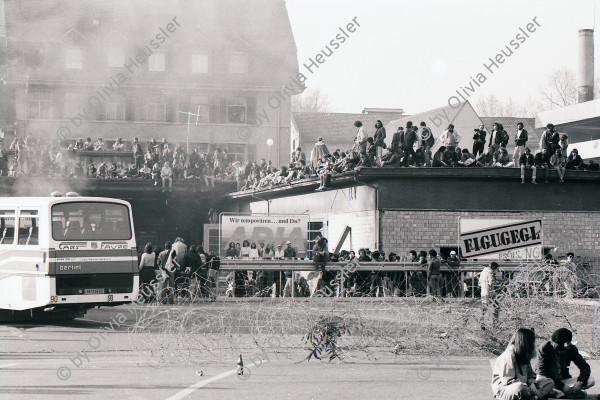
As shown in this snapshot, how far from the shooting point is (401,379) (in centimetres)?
1116

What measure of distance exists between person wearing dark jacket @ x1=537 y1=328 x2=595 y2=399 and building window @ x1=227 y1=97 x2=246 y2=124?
47923 millimetres

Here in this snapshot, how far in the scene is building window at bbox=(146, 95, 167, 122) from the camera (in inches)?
2157

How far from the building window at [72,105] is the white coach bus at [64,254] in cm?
2308

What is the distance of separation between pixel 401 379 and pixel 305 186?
62.3 ft

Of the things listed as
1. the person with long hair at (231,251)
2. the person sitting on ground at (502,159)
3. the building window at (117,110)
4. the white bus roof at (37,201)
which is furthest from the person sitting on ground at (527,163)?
the building window at (117,110)

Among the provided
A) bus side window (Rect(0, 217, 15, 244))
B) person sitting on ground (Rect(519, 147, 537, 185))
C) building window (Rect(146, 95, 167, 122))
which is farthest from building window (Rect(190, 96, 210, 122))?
bus side window (Rect(0, 217, 15, 244))

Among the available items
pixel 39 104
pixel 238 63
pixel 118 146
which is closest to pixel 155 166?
pixel 118 146

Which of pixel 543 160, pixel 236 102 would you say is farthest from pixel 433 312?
pixel 236 102

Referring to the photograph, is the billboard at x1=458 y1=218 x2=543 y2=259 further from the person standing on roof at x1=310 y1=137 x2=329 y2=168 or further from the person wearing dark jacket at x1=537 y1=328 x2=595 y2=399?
the person wearing dark jacket at x1=537 y1=328 x2=595 y2=399

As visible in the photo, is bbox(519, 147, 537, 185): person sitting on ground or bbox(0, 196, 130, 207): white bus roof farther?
bbox(519, 147, 537, 185): person sitting on ground

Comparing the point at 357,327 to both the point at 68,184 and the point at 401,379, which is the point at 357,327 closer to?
the point at 401,379

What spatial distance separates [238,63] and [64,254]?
35132 mm

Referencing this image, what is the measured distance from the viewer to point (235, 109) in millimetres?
56844

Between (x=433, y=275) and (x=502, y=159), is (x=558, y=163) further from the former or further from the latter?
(x=433, y=275)
